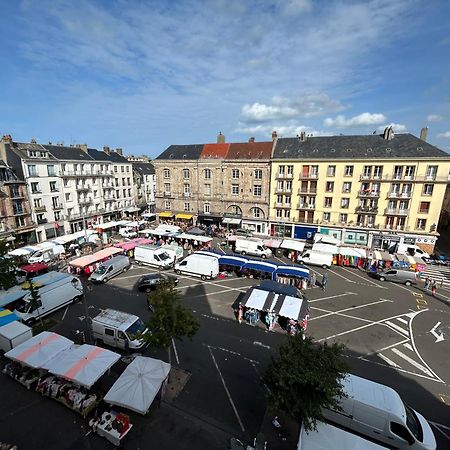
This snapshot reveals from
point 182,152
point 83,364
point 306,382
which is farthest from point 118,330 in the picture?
point 182,152

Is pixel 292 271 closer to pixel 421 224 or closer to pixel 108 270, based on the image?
pixel 108 270

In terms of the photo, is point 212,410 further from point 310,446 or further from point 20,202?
point 20,202

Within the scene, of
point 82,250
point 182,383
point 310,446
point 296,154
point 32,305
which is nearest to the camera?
point 310,446

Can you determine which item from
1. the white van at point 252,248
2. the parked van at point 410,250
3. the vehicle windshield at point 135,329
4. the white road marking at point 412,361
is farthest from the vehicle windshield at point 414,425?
the parked van at point 410,250

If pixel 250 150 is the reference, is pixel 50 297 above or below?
below

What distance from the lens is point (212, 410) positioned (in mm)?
12281

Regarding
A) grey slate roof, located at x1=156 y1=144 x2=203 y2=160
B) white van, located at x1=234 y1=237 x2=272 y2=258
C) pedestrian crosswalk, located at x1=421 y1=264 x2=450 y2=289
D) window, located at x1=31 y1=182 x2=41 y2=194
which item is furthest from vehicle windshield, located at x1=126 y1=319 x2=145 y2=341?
grey slate roof, located at x1=156 y1=144 x2=203 y2=160

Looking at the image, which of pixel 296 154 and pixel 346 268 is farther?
pixel 296 154

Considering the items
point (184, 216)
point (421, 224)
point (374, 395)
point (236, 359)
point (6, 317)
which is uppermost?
point (421, 224)

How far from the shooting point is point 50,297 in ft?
65.9

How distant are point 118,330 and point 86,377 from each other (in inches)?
156

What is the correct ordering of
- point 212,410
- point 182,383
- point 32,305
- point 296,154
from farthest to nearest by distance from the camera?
point 296,154, point 32,305, point 182,383, point 212,410

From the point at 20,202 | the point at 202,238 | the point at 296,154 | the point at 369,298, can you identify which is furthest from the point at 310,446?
the point at 20,202

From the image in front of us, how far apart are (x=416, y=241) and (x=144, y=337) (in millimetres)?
38290
